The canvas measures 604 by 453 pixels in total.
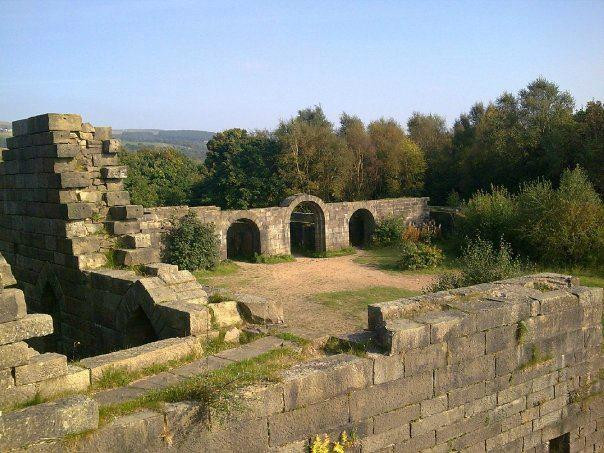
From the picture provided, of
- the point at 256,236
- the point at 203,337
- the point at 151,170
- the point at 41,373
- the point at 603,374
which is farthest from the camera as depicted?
the point at 151,170

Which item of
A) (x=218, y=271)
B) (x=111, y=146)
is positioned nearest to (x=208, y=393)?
(x=111, y=146)

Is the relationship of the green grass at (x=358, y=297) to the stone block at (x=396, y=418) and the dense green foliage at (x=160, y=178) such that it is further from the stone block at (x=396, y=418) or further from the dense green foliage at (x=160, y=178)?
the dense green foliage at (x=160, y=178)

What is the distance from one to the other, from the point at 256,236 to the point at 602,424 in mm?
15063

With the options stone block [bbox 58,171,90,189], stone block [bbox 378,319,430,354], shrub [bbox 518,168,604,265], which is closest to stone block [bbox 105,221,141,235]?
stone block [bbox 58,171,90,189]

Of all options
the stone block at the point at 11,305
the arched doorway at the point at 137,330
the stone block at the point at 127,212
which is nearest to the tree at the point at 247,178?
the stone block at the point at 127,212

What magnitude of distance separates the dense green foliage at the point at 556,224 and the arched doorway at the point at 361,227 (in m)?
6.29

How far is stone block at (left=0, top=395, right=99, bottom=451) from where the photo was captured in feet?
12.1

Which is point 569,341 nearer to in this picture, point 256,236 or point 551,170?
point 256,236

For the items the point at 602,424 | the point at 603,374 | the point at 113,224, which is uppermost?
the point at 113,224

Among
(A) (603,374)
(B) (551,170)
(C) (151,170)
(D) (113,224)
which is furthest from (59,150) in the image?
(C) (151,170)

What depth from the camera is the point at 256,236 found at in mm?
21391

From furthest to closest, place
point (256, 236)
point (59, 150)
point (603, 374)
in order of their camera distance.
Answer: point (256, 236), point (59, 150), point (603, 374)

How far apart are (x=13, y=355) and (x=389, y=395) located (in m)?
3.55

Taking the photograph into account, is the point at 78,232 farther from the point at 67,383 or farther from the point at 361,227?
the point at 361,227
